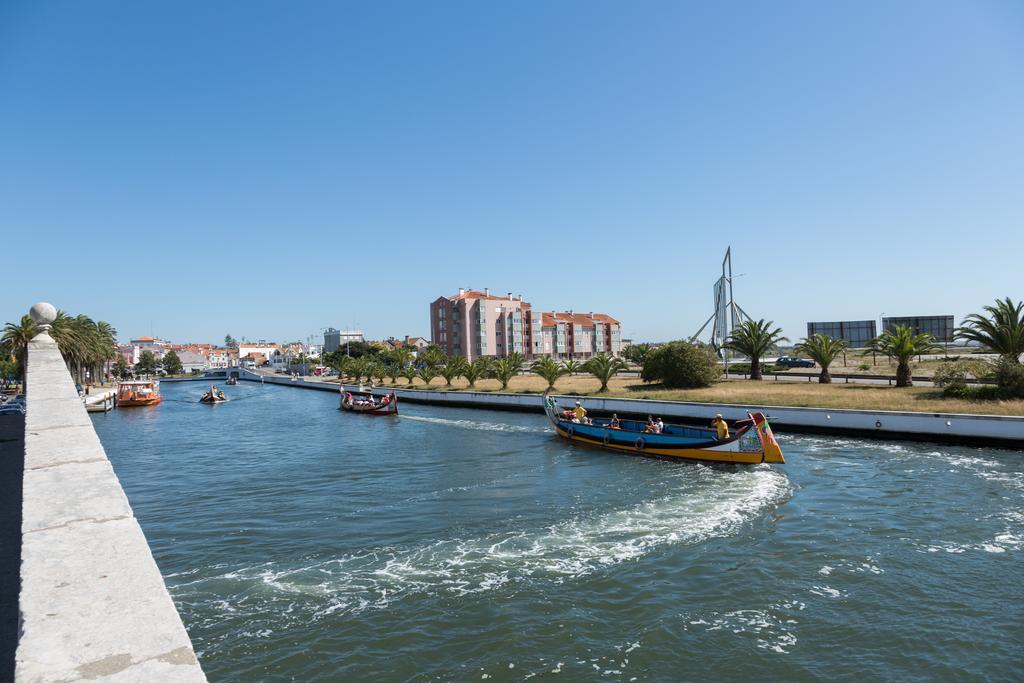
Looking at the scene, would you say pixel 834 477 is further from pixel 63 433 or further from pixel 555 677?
pixel 63 433

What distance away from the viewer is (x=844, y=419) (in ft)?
113

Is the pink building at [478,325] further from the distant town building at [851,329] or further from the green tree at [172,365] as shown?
the green tree at [172,365]

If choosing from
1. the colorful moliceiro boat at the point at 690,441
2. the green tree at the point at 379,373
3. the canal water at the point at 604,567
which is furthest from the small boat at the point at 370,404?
the green tree at the point at 379,373

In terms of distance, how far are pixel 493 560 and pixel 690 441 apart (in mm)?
16733

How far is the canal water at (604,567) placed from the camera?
11094 millimetres

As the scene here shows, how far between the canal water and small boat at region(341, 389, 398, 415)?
26.8m

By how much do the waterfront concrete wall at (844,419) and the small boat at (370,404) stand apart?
38.7ft

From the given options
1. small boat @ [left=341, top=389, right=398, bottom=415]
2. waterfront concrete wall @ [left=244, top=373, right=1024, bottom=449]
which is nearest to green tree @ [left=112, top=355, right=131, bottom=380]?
small boat @ [left=341, top=389, right=398, bottom=415]

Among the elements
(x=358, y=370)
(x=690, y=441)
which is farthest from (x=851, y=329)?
(x=358, y=370)

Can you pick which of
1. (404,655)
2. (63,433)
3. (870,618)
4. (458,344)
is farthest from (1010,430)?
(458,344)

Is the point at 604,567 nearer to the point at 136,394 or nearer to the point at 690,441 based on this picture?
the point at 690,441

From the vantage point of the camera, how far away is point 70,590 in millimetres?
3826

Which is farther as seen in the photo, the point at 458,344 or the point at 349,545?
the point at 458,344

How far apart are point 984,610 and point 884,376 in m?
46.6
